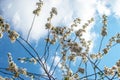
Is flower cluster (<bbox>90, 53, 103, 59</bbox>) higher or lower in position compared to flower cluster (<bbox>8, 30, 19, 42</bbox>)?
lower

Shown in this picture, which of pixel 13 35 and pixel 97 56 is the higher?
pixel 13 35

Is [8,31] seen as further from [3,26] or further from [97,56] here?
[97,56]

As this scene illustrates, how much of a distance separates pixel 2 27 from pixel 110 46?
15.0 ft

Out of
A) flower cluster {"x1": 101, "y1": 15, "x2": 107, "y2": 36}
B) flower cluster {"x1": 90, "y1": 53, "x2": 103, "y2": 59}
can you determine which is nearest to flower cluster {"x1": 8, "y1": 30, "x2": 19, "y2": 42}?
flower cluster {"x1": 90, "y1": 53, "x2": 103, "y2": 59}

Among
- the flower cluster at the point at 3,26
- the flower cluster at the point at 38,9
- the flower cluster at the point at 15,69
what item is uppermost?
the flower cluster at the point at 38,9

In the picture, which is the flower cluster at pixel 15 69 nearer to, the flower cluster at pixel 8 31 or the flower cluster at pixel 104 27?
the flower cluster at pixel 8 31

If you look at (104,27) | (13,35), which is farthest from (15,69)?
(104,27)

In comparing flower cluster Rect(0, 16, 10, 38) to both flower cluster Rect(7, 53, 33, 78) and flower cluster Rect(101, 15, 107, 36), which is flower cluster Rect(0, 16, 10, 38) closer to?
flower cluster Rect(7, 53, 33, 78)

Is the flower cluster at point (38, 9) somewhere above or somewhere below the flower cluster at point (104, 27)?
above

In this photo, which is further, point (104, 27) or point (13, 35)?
point (104, 27)

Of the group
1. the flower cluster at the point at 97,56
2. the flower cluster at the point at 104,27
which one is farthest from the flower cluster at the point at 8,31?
the flower cluster at the point at 104,27

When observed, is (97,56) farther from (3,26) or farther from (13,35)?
(3,26)

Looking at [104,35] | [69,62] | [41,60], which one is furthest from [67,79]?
[104,35]

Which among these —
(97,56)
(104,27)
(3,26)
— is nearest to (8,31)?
(3,26)
